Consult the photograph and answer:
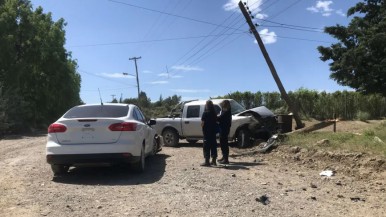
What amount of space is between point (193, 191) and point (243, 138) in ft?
26.1

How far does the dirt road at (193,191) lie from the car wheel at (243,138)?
4014 millimetres

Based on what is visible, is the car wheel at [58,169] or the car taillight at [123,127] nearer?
the car taillight at [123,127]

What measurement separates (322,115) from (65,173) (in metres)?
26.1

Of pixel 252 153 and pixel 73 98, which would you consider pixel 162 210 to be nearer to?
pixel 252 153

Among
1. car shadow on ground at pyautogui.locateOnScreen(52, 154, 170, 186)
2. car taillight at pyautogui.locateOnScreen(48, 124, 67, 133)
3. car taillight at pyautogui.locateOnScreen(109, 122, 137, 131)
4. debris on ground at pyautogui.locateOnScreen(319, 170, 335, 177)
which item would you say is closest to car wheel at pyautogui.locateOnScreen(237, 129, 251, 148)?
car shadow on ground at pyautogui.locateOnScreen(52, 154, 170, 186)

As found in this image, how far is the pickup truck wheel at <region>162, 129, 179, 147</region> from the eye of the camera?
1769 centimetres

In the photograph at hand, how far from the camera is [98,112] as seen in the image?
33.9 feet

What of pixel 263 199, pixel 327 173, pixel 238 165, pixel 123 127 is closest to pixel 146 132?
pixel 123 127

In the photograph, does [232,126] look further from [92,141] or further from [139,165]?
[92,141]

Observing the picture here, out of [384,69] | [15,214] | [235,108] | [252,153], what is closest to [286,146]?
[252,153]

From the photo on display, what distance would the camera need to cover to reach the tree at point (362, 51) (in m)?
23.1

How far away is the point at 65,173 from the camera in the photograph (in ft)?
34.0

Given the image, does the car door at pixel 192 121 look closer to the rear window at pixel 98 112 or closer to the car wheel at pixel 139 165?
the rear window at pixel 98 112

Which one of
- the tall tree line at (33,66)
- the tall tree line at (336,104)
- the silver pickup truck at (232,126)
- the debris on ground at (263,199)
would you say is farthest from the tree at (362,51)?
the tall tree line at (33,66)
